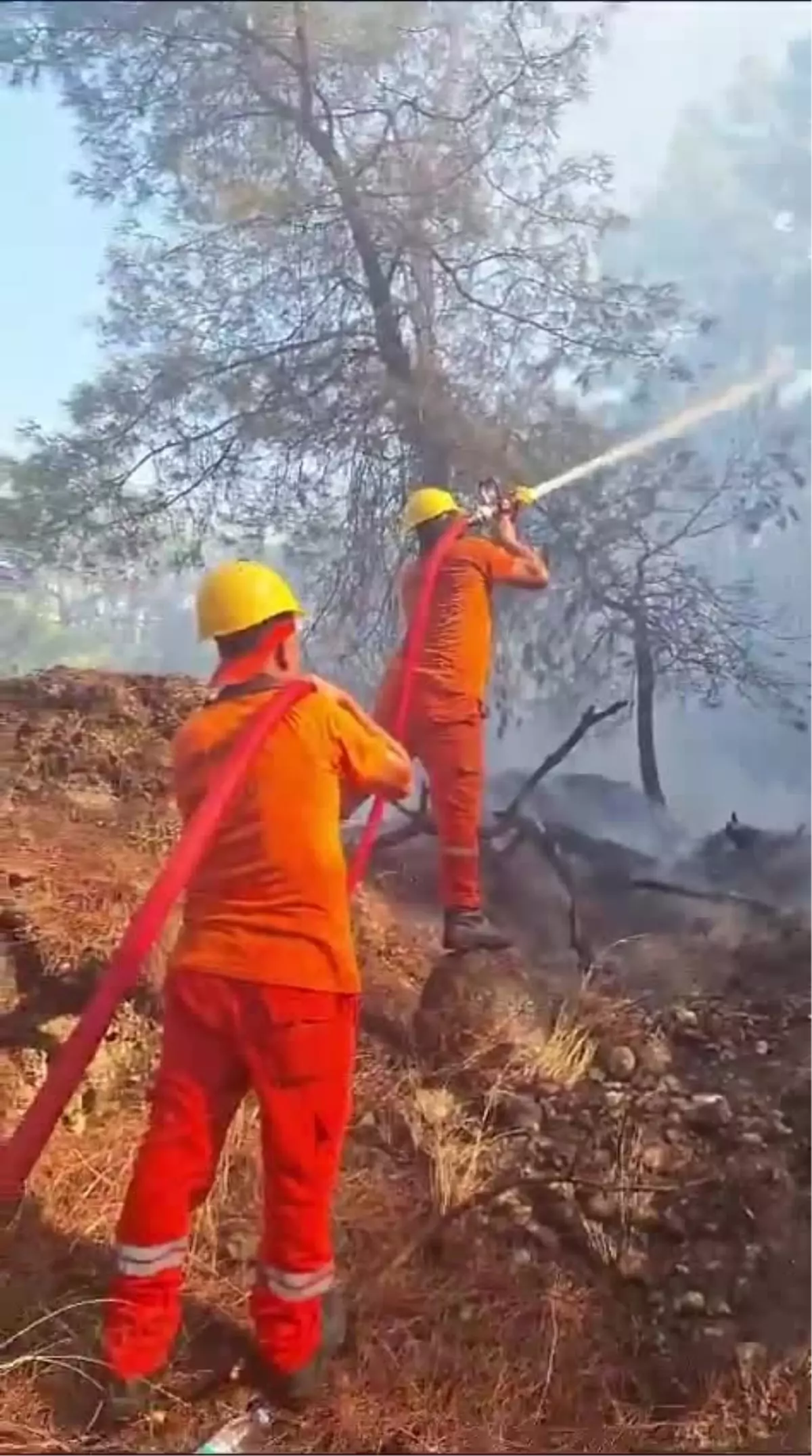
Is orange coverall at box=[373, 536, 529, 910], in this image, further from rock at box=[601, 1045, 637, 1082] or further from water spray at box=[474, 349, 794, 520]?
rock at box=[601, 1045, 637, 1082]

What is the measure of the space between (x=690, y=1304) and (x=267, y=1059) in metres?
0.76

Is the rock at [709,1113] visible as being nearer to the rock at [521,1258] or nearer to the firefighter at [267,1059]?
the rock at [521,1258]

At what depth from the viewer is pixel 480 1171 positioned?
7.80 feet

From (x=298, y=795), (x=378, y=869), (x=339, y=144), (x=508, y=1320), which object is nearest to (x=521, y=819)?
(x=378, y=869)

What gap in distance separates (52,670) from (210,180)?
966mm

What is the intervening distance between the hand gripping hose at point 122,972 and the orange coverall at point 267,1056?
0.09 ft

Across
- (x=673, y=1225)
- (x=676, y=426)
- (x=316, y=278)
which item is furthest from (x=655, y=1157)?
(x=316, y=278)

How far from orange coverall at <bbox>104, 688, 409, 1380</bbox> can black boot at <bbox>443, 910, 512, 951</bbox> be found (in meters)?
0.42

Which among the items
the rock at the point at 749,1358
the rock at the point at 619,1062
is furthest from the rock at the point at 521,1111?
the rock at the point at 749,1358

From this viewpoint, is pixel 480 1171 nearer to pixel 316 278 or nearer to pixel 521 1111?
pixel 521 1111

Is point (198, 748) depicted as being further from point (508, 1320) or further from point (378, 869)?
point (508, 1320)

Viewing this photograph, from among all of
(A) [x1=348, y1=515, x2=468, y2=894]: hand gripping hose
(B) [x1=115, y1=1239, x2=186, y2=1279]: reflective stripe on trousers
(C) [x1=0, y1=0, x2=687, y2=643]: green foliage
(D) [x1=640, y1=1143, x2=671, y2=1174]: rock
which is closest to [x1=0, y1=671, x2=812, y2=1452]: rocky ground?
(D) [x1=640, y1=1143, x2=671, y2=1174]: rock

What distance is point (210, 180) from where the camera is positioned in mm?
2658

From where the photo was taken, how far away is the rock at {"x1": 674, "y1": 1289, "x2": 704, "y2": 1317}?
2.24m
